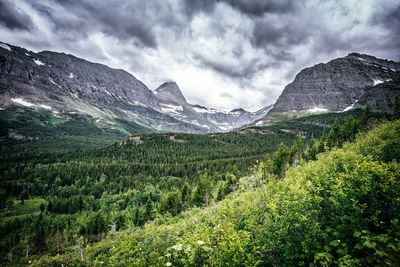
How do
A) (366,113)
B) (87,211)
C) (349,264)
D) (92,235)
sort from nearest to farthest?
(349,264)
(366,113)
(92,235)
(87,211)

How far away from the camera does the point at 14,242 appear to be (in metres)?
106

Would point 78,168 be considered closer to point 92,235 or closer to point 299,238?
point 92,235

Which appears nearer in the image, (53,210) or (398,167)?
(398,167)

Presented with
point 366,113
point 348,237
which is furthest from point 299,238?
point 366,113

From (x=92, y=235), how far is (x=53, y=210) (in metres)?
54.6

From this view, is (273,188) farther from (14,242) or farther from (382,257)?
(14,242)

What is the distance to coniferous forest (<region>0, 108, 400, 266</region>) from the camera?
462 inches

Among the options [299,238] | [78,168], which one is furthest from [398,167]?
[78,168]

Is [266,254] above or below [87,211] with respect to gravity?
above

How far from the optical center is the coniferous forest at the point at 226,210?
11.7 metres

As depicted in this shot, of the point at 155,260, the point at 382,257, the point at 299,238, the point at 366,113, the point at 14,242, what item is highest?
the point at 366,113

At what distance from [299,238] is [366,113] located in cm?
9408

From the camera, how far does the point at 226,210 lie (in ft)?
81.7

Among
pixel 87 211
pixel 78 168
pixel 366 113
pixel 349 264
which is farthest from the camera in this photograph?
pixel 78 168
